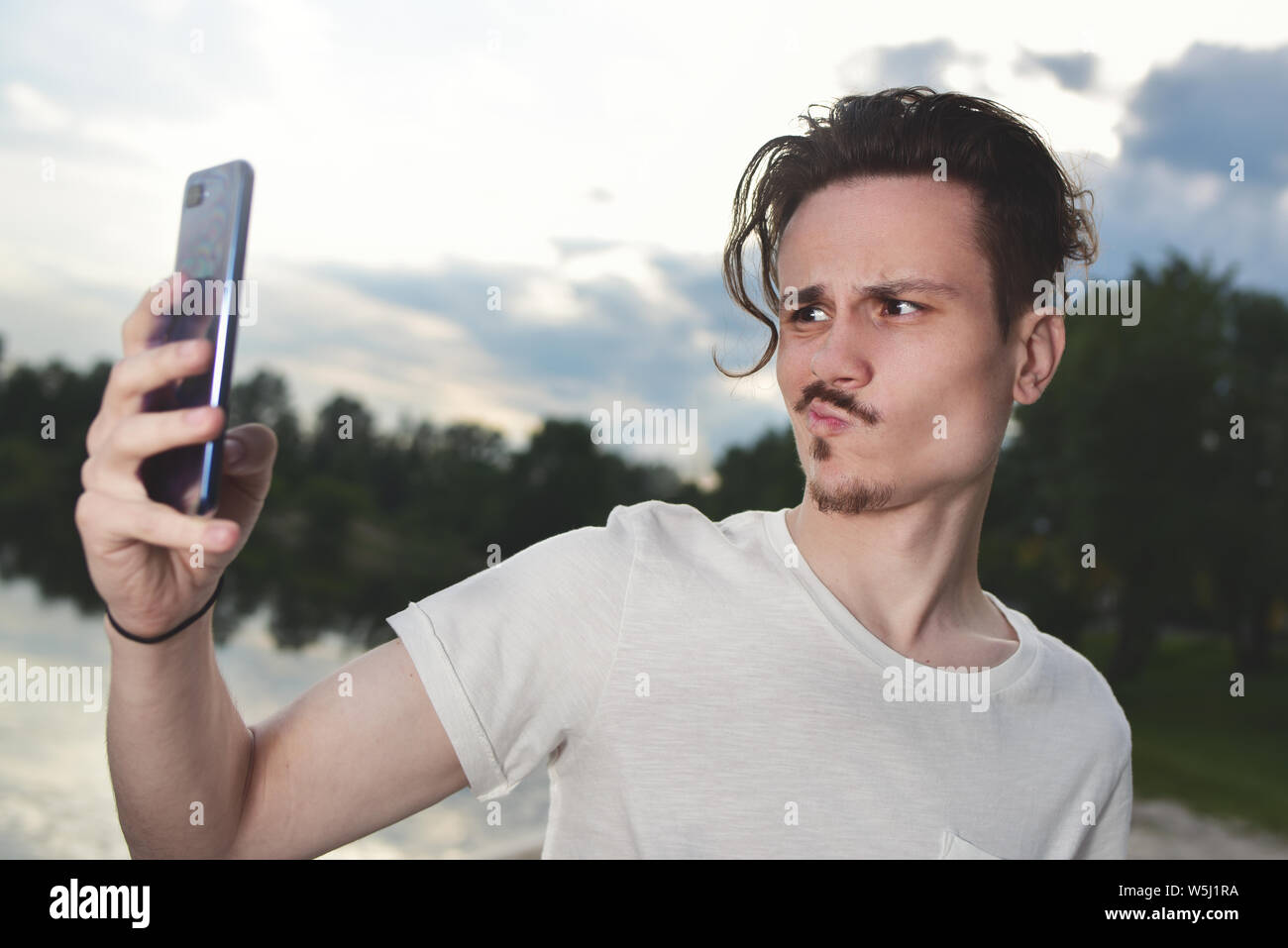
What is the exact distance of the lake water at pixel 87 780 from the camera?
15422 mm

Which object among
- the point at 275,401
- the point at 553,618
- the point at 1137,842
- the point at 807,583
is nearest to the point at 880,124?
the point at 807,583

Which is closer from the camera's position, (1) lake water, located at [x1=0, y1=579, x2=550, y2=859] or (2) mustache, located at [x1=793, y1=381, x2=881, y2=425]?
(2) mustache, located at [x1=793, y1=381, x2=881, y2=425]

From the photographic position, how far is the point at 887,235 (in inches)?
103

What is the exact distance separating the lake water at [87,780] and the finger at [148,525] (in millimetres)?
4864

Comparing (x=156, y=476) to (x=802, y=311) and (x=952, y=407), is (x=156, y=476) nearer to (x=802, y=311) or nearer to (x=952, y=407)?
(x=802, y=311)

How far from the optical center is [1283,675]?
29438mm

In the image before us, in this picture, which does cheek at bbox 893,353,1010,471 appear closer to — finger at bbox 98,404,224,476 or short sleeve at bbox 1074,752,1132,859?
short sleeve at bbox 1074,752,1132,859

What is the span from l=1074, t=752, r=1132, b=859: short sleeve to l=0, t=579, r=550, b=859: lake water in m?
4.43

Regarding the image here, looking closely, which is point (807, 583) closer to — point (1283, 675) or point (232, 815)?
point (232, 815)

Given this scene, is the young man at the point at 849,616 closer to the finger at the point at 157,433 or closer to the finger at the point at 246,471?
the finger at the point at 246,471

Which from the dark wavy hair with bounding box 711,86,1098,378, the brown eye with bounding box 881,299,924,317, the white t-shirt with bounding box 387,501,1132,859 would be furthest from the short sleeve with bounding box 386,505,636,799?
the dark wavy hair with bounding box 711,86,1098,378

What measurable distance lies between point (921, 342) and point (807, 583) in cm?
72

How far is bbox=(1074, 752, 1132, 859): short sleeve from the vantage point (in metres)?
2.64

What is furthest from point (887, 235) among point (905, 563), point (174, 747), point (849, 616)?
point (174, 747)
